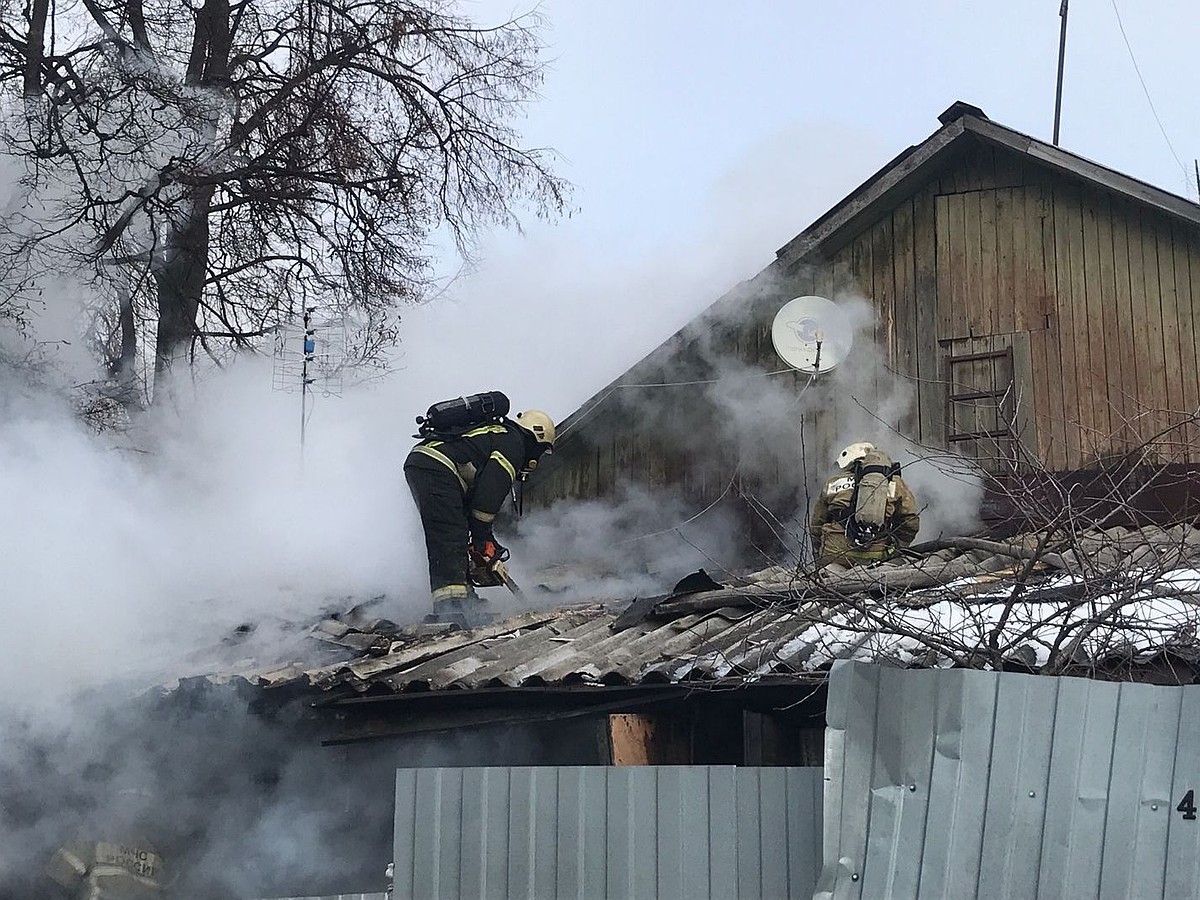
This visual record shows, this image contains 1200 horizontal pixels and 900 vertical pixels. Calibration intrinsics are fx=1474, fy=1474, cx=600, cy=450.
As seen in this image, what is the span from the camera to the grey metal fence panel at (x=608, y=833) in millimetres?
5145

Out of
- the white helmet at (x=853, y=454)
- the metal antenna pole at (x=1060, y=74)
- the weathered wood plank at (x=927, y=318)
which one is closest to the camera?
the white helmet at (x=853, y=454)

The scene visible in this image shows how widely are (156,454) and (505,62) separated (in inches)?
217

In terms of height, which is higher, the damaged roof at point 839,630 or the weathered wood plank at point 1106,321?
the weathered wood plank at point 1106,321

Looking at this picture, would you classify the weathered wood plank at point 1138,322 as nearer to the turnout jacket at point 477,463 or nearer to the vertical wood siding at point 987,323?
the vertical wood siding at point 987,323

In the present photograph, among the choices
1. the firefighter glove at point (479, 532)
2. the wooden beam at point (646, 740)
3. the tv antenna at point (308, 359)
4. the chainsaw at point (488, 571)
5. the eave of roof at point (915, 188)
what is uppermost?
the eave of roof at point (915, 188)

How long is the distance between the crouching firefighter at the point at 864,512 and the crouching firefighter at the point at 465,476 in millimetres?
2227

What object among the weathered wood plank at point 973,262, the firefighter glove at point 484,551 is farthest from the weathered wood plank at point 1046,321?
the firefighter glove at point 484,551

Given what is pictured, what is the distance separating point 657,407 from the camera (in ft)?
42.4

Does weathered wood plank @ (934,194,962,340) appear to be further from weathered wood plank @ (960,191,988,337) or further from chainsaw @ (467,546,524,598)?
chainsaw @ (467,546,524,598)

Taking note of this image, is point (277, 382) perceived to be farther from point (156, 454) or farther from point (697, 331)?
point (697, 331)

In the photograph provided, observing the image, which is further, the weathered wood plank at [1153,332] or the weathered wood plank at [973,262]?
the weathered wood plank at [973,262]

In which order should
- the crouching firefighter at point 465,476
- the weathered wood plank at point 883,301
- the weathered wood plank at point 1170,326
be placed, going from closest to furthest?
the crouching firefighter at point 465,476, the weathered wood plank at point 1170,326, the weathered wood plank at point 883,301

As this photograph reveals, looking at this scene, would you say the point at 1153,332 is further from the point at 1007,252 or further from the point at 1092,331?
the point at 1007,252

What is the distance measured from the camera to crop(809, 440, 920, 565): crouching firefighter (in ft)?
33.7
